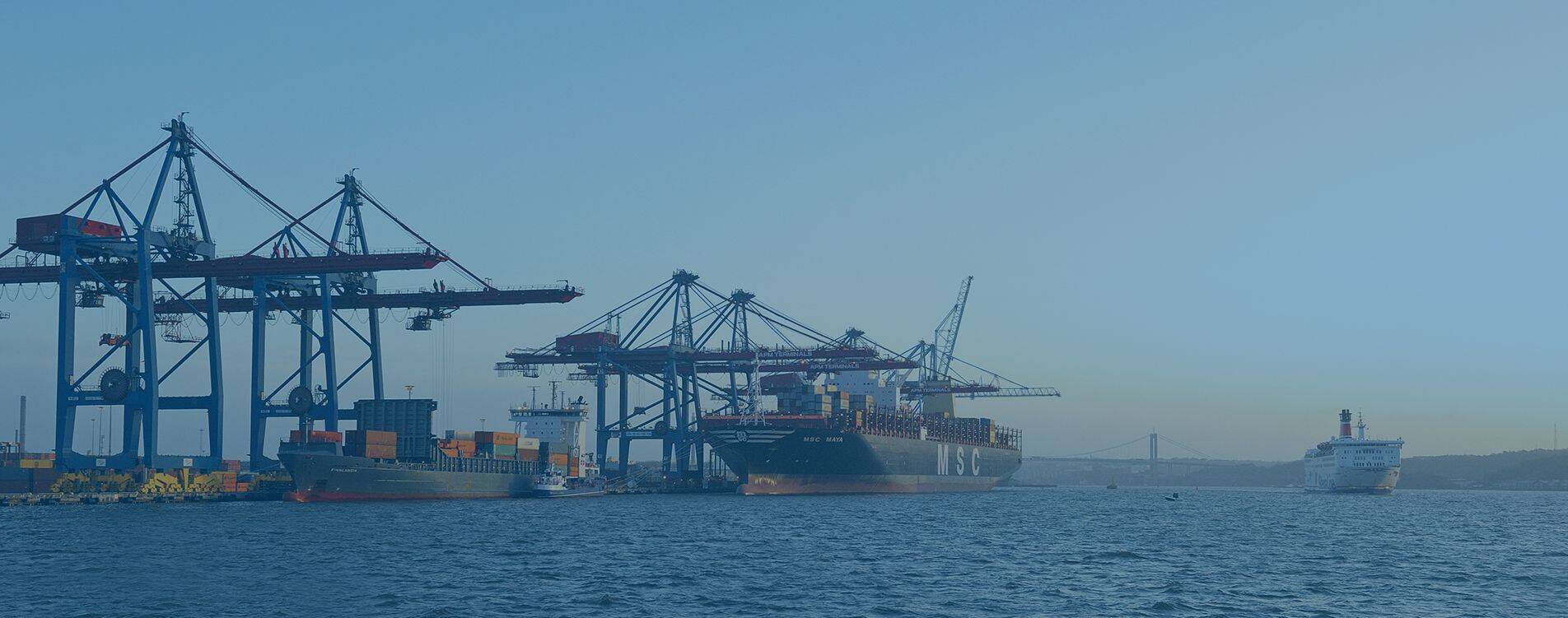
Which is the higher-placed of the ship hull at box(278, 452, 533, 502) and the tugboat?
the ship hull at box(278, 452, 533, 502)

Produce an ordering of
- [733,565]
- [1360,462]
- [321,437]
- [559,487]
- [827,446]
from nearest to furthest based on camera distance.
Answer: [733,565]
[321,437]
[559,487]
[827,446]
[1360,462]

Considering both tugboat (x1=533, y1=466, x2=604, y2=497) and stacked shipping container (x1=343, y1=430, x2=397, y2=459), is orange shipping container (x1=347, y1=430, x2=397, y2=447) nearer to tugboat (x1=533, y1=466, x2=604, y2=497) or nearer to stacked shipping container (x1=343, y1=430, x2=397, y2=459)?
stacked shipping container (x1=343, y1=430, x2=397, y2=459)

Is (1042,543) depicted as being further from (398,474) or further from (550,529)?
(398,474)

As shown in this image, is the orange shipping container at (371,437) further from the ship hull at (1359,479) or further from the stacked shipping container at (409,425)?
the ship hull at (1359,479)

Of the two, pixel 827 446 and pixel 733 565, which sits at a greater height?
pixel 827 446

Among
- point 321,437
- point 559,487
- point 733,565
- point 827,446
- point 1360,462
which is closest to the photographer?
point 733,565

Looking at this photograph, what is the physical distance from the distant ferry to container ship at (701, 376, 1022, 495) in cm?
4294

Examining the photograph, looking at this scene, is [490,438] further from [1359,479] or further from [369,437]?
[1359,479]

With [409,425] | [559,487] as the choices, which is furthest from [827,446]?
[409,425]

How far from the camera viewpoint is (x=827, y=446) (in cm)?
8625

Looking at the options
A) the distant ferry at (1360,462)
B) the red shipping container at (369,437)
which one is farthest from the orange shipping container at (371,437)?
the distant ferry at (1360,462)

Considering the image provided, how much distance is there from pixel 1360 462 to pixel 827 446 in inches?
2468

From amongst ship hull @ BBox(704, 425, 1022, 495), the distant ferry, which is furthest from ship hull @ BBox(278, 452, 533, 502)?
the distant ferry

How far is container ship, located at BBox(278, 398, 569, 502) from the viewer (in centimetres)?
6562
